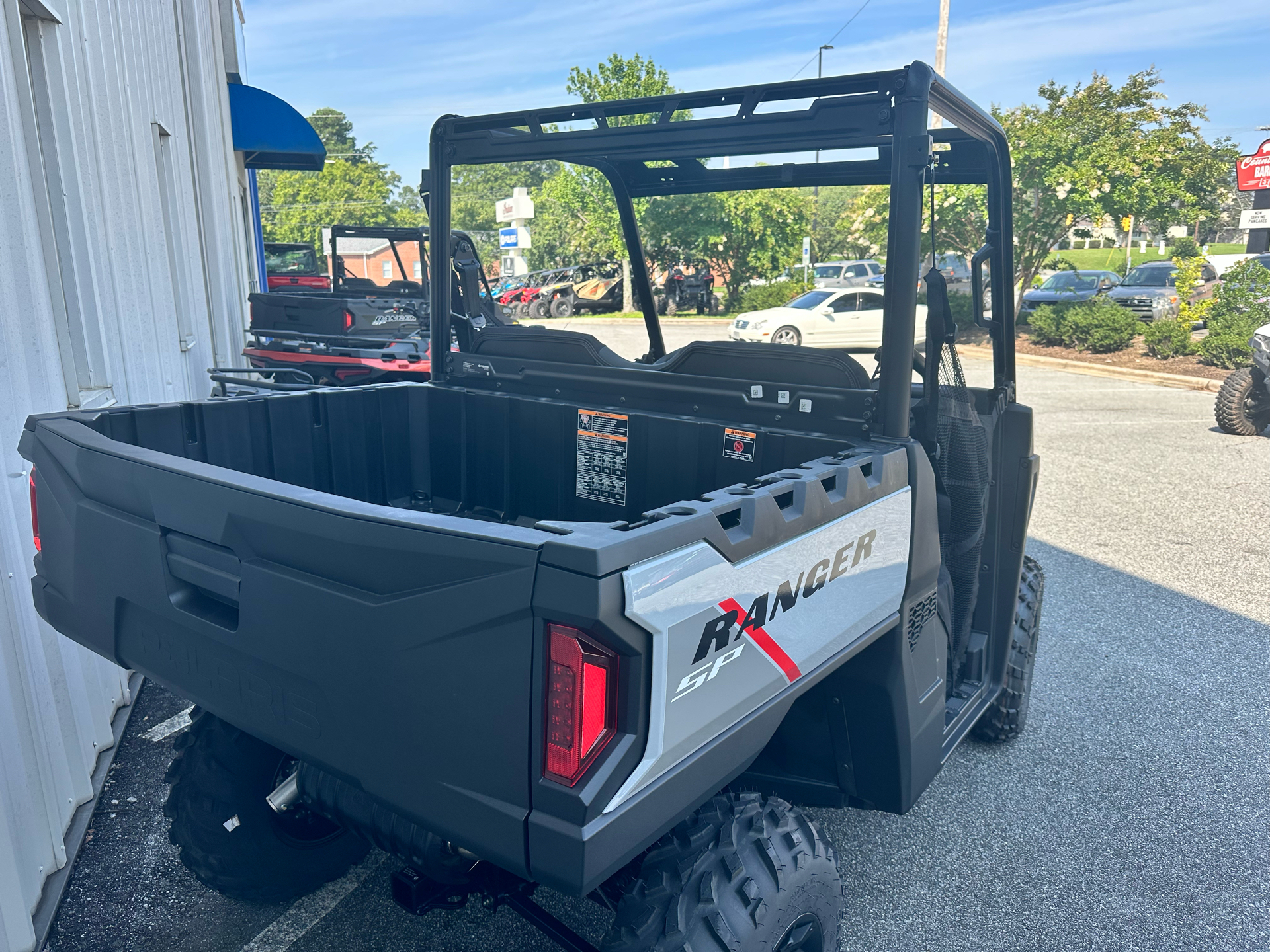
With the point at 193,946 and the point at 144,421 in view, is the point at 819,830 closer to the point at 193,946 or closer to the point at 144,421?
the point at 193,946

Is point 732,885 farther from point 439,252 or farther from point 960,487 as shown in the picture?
point 439,252

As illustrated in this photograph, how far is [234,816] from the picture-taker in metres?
2.44

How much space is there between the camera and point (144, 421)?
99.1 inches

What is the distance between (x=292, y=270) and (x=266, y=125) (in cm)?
1034

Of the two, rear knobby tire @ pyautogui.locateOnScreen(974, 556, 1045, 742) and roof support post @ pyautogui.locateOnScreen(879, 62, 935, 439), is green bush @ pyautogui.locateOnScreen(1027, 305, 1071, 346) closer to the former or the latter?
rear knobby tire @ pyautogui.locateOnScreen(974, 556, 1045, 742)

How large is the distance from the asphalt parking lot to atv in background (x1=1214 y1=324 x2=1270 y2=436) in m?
5.98

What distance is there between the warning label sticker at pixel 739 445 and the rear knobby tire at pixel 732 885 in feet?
3.39

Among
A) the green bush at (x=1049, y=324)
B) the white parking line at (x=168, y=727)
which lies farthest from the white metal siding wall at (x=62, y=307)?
the green bush at (x=1049, y=324)

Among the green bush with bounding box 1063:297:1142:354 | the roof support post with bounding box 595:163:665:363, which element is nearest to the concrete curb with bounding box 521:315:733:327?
the roof support post with bounding box 595:163:665:363

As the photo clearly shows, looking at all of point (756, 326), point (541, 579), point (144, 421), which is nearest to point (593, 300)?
point (756, 326)

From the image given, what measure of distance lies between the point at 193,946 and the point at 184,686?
3.77ft

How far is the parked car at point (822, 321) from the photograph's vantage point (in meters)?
2.63

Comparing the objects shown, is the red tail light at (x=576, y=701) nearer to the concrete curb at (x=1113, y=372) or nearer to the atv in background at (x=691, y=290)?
the atv in background at (x=691, y=290)

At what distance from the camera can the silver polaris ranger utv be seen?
145cm
